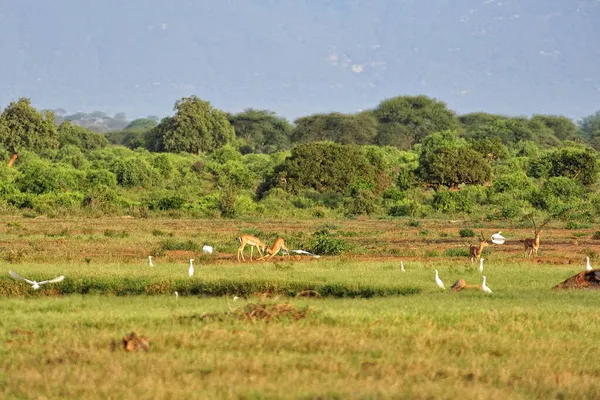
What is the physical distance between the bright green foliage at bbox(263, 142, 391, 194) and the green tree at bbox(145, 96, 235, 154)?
77.6ft

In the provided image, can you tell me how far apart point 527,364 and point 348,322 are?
8.05 ft

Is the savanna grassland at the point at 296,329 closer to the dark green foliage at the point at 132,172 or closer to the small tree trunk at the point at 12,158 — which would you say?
the dark green foliage at the point at 132,172

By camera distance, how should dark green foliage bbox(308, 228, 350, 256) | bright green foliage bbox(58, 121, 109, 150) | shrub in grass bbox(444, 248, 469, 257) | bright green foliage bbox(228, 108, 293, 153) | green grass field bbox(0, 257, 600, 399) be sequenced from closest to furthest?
green grass field bbox(0, 257, 600, 399) < shrub in grass bbox(444, 248, 469, 257) < dark green foliage bbox(308, 228, 350, 256) < bright green foliage bbox(58, 121, 109, 150) < bright green foliage bbox(228, 108, 293, 153)

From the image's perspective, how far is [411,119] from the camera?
85875 millimetres

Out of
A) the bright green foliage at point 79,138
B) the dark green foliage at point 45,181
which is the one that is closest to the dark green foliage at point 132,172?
the dark green foliage at point 45,181

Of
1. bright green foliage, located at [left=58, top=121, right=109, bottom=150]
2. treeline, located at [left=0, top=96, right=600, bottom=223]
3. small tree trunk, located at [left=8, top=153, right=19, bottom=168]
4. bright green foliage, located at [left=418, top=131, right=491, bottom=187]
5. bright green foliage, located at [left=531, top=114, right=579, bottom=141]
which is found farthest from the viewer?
bright green foliage, located at [left=531, top=114, right=579, bottom=141]

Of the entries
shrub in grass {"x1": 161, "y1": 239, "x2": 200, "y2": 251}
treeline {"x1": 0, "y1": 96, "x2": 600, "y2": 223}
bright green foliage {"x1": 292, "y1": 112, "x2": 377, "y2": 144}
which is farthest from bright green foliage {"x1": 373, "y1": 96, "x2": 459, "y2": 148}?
shrub in grass {"x1": 161, "y1": 239, "x2": 200, "y2": 251}

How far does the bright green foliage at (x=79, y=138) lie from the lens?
71.6 metres

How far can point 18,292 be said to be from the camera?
1466cm

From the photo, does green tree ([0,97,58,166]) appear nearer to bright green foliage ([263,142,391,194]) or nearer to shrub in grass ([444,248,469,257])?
bright green foliage ([263,142,391,194])

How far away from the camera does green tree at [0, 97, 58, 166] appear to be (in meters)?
56.8

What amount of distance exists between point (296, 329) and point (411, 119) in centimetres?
7718

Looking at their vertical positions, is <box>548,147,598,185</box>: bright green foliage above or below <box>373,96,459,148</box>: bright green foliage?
below

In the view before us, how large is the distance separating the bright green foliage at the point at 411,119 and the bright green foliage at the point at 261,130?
30.5 ft
